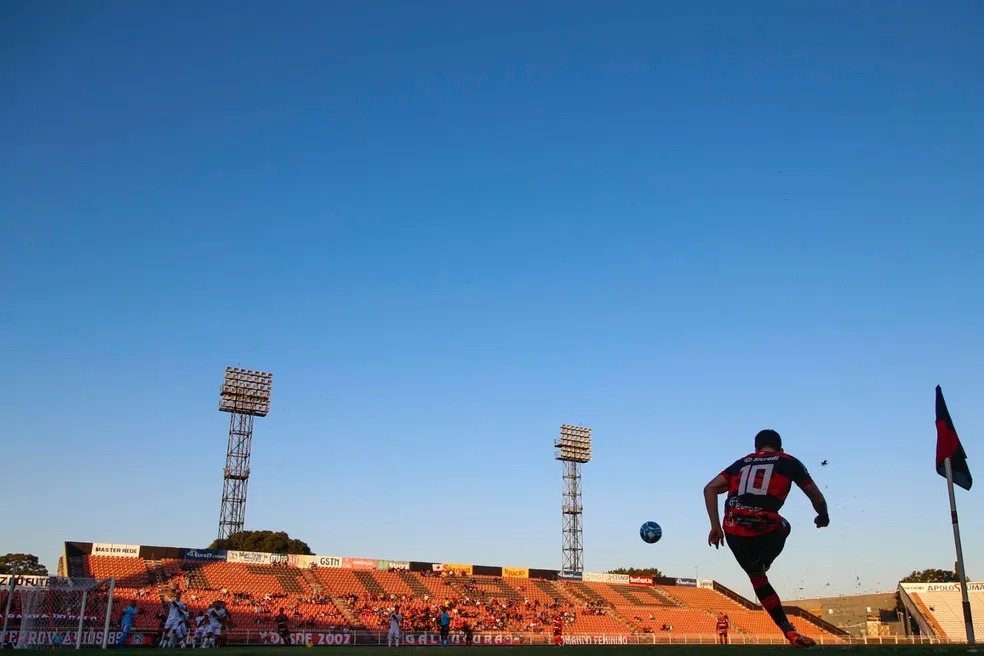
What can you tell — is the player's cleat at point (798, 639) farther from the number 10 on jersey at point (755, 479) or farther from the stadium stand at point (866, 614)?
the stadium stand at point (866, 614)

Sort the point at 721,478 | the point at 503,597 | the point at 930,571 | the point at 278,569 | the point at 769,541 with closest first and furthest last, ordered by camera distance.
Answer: the point at 769,541
the point at 721,478
the point at 278,569
the point at 503,597
the point at 930,571

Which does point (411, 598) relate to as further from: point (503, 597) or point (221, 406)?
point (221, 406)

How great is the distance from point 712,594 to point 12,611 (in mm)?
55424

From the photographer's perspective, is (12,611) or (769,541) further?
(12,611)

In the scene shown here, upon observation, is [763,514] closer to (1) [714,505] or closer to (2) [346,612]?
(1) [714,505]

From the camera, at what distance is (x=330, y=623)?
4738 cm

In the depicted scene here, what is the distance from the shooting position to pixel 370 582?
57625mm

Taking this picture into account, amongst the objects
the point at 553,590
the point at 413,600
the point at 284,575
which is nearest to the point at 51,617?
the point at 284,575

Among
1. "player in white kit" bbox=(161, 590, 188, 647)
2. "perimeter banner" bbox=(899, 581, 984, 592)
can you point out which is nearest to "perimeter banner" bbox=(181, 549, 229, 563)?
"player in white kit" bbox=(161, 590, 188, 647)

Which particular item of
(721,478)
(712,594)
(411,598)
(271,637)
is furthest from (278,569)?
(721,478)

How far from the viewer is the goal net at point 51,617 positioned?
88.1ft

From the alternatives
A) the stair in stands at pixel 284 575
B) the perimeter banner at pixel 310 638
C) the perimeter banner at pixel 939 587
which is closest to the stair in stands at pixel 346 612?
the stair in stands at pixel 284 575

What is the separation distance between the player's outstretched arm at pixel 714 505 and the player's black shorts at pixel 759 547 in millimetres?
298

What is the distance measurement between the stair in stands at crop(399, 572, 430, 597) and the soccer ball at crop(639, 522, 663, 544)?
89.6 feet
